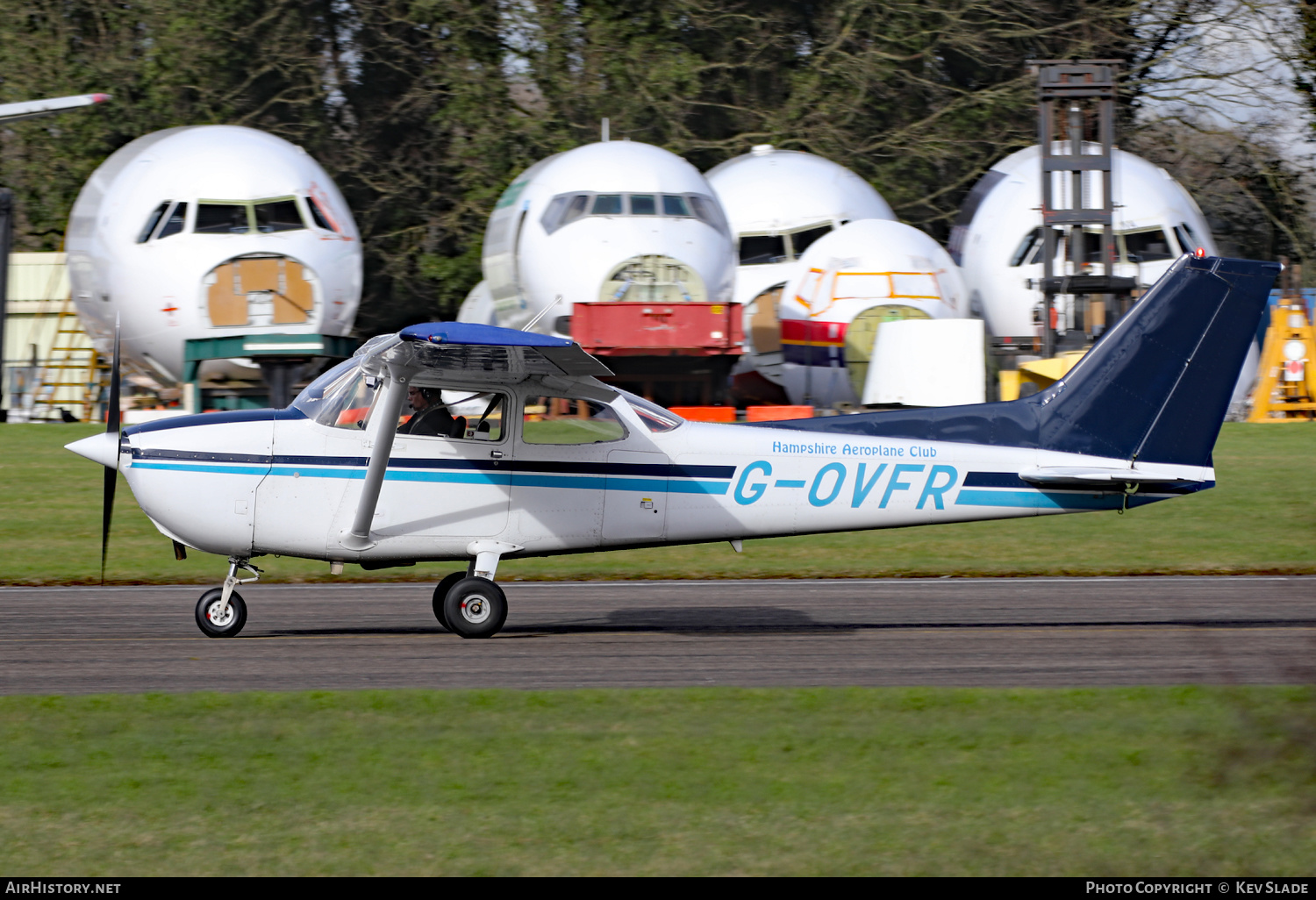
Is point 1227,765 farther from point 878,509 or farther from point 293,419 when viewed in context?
point 293,419

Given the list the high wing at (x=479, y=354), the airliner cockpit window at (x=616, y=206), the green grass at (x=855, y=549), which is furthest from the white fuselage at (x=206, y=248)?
the high wing at (x=479, y=354)

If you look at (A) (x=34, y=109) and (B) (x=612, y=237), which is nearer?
(B) (x=612, y=237)

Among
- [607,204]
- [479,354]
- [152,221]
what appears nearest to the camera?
[479,354]

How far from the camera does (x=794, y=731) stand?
24.4 ft

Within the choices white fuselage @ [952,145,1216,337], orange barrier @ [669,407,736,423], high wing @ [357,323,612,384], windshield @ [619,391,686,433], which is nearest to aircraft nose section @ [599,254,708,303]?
orange barrier @ [669,407,736,423]

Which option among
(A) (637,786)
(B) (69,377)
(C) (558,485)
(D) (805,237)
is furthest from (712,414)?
(A) (637,786)

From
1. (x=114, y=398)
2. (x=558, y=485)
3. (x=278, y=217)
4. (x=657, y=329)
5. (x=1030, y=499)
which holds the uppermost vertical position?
(x=278, y=217)

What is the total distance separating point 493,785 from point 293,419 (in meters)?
4.63

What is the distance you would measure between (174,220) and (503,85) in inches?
492

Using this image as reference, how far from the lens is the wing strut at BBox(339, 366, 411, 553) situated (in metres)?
9.95

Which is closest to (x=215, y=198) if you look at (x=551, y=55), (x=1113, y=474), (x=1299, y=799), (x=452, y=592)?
(x=551, y=55)

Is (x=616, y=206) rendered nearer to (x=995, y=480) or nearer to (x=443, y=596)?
(x=443, y=596)

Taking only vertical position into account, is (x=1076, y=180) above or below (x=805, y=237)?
above

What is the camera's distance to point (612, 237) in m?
24.0
